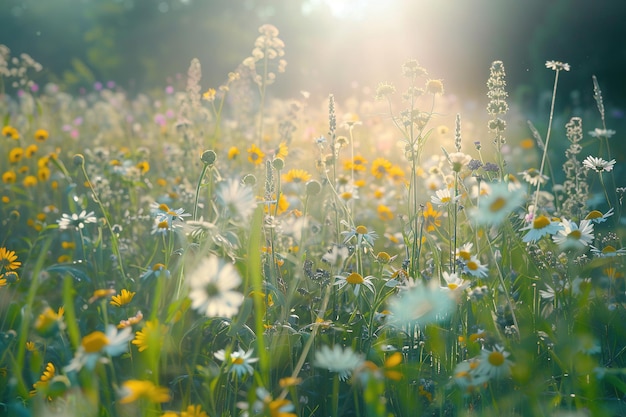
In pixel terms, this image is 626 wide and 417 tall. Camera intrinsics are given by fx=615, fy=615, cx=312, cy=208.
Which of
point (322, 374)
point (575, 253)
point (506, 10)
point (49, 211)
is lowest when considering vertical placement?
point (322, 374)

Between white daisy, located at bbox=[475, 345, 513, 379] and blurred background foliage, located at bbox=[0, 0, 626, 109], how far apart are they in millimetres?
1546

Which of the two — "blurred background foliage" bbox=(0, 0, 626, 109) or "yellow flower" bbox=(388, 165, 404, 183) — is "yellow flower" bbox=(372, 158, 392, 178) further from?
"blurred background foliage" bbox=(0, 0, 626, 109)

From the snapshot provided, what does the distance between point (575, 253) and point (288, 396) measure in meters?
0.90

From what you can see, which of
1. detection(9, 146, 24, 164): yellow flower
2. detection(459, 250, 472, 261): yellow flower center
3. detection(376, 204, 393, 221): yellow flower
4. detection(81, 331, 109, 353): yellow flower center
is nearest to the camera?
detection(81, 331, 109, 353): yellow flower center

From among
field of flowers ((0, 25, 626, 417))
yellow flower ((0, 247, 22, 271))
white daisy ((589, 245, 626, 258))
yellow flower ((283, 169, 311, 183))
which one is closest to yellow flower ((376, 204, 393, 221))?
field of flowers ((0, 25, 626, 417))

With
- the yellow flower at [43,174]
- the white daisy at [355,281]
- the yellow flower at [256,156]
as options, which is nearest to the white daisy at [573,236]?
the white daisy at [355,281]

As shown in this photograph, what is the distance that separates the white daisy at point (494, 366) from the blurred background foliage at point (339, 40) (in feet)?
5.07

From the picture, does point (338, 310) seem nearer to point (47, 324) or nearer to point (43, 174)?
point (47, 324)

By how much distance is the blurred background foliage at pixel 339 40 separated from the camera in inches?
262

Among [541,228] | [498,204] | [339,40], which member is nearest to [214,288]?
[498,204]

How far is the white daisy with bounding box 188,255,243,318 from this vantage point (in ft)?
3.50

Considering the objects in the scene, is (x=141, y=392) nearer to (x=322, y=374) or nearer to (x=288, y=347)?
(x=288, y=347)

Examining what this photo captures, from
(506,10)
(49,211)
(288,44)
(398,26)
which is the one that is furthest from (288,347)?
(288,44)

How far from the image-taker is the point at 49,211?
2.95m
